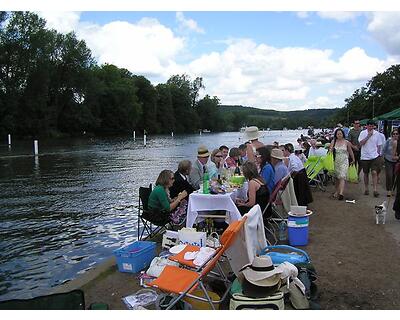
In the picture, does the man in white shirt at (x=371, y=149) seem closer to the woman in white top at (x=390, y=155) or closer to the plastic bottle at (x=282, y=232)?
the woman in white top at (x=390, y=155)

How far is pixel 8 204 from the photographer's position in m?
12.2

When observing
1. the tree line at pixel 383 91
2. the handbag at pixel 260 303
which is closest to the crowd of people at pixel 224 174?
the handbag at pixel 260 303

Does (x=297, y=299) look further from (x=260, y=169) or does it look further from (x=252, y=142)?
(x=252, y=142)

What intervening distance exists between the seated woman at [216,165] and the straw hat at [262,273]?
4.18 meters

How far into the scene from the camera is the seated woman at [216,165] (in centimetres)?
831

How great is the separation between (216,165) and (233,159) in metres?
1.32

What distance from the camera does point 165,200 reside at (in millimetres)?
6750

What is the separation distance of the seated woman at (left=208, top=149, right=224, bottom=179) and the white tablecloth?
5.71 ft

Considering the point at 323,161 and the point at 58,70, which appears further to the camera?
the point at 58,70

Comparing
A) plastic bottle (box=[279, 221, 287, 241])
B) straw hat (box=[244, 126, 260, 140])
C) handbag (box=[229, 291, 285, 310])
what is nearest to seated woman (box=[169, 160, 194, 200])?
plastic bottle (box=[279, 221, 287, 241])
